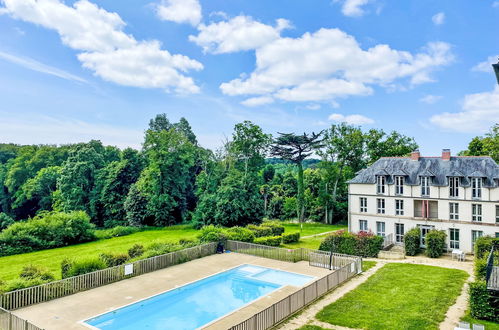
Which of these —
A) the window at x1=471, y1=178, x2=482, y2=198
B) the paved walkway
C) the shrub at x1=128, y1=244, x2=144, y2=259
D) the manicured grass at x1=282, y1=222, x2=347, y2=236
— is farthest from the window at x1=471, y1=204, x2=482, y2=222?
the shrub at x1=128, y1=244, x2=144, y2=259

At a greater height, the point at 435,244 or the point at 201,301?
the point at 435,244

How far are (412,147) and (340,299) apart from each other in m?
35.9

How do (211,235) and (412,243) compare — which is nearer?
(412,243)

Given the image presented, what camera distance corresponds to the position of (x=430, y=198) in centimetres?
2847

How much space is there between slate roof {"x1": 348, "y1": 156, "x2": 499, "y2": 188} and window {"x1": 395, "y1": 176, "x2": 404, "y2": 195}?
1.22 ft

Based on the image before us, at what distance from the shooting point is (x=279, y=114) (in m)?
48.6

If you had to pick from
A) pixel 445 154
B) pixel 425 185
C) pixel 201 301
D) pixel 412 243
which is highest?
pixel 445 154

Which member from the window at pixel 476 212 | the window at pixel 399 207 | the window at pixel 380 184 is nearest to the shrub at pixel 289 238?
the window at pixel 380 184

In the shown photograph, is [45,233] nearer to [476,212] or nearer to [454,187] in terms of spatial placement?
[454,187]

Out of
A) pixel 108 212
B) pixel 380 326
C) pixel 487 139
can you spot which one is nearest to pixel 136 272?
pixel 380 326

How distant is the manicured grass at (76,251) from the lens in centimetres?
2491

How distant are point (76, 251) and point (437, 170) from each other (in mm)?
33219

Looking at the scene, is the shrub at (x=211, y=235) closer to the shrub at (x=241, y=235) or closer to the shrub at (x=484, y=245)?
the shrub at (x=241, y=235)

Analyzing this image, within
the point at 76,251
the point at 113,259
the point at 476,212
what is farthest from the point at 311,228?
the point at 113,259
